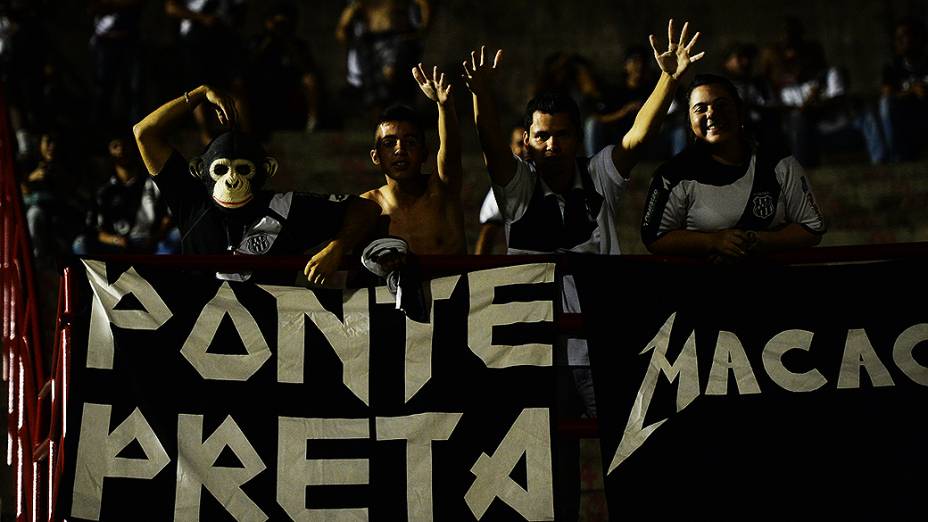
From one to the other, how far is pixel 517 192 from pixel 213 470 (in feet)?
5.30

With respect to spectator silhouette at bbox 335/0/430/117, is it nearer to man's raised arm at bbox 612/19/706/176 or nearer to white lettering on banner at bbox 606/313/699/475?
man's raised arm at bbox 612/19/706/176

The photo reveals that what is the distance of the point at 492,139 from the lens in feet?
17.4

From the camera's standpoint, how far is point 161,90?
11883 mm

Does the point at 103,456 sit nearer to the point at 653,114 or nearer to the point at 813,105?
the point at 653,114

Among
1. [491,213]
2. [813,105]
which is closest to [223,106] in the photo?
[491,213]

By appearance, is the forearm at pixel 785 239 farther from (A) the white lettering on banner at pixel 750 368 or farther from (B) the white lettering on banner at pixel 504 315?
(B) the white lettering on banner at pixel 504 315

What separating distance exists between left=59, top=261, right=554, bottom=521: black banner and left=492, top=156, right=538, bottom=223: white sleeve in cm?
44

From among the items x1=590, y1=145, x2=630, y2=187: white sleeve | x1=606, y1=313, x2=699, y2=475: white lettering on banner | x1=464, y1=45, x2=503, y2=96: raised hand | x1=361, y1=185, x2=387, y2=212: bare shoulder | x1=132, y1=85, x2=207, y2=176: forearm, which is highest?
x1=464, y1=45, x2=503, y2=96: raised hand

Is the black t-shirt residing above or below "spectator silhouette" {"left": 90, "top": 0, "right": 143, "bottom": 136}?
below

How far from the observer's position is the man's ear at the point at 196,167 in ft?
17.8

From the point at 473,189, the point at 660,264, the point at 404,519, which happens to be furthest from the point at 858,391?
the point at 473,189

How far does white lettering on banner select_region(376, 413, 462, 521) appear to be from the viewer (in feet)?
16.2

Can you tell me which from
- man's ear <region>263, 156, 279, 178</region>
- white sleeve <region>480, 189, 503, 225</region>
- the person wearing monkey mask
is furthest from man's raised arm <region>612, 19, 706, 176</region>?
man's ear <region>263, 156, 279, 178</region>

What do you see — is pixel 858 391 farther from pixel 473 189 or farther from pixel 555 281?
pixel 473 189
